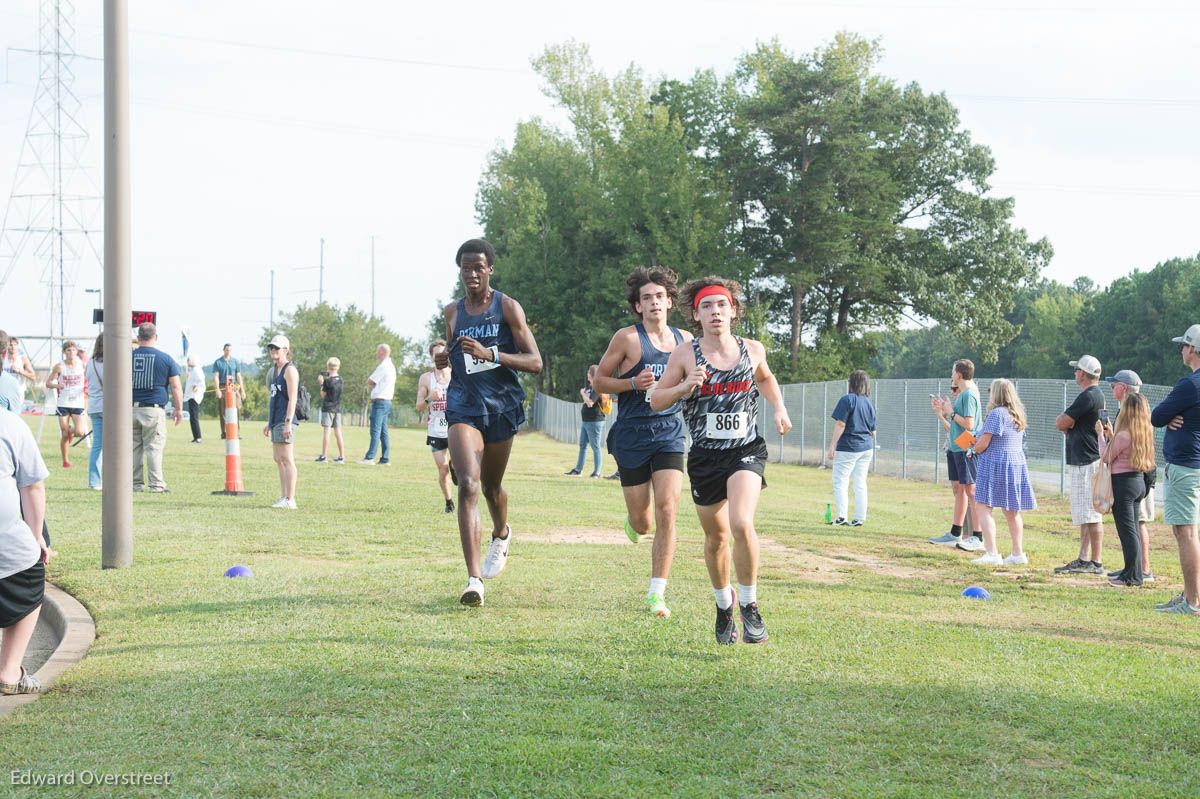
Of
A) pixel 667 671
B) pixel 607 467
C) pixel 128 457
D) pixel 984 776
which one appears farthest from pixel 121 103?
pixel 607 467

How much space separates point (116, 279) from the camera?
840 cm

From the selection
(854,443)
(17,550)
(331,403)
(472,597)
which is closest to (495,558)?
(472,597)

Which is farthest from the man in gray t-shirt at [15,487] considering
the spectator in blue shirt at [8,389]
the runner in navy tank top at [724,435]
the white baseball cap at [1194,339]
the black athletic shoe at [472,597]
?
the white baseball cap at [1194,339]

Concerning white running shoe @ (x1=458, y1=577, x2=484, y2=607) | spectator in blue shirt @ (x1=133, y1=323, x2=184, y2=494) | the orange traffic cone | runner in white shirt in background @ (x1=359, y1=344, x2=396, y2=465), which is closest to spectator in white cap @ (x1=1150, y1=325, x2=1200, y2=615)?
white running shoe @ (x1=458, y1=577, x2=484, y2=607)

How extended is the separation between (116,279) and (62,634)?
9.39 feet

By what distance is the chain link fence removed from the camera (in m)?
21.4

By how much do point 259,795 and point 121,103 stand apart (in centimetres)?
635

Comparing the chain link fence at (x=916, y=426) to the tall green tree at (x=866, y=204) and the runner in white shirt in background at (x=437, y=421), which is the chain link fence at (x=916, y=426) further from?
the tall green tree at (x=866, y=204)

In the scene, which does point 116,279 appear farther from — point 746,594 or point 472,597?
point 746,594

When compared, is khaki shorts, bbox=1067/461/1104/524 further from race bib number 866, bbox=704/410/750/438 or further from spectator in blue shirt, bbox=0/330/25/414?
spectator in blue shirt, bbox=0/330/25/414

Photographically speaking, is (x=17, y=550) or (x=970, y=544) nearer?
(x=17, y=550)

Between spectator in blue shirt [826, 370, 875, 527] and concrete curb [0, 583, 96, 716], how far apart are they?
9623 millimetres

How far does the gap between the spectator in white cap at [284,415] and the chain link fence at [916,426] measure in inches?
186

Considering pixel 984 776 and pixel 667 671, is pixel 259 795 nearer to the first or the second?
pixel 667 671
